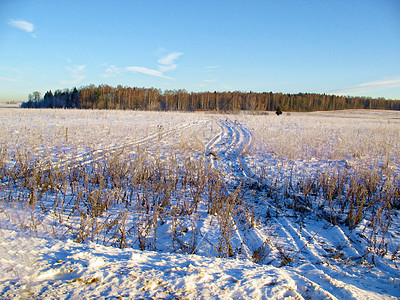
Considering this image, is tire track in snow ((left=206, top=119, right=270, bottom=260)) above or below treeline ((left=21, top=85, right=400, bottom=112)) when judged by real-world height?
below

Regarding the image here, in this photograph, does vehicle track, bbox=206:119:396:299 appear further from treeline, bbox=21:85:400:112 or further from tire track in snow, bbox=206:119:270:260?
treeline, bbox=21:85:400:112

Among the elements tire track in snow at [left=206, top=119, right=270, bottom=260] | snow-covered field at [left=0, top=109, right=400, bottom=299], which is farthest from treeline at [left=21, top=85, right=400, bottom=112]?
snow-covered field at [left=0, top=109, right=400, bottom=299]

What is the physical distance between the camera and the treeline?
2394 inches

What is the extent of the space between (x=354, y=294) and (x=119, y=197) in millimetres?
3435

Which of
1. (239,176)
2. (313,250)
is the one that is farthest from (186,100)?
(313,250)

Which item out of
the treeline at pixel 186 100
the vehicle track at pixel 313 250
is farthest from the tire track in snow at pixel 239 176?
the treeline at pixel 186 100

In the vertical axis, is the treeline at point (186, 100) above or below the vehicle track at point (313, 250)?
above

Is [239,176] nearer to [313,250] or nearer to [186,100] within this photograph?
[313,250]

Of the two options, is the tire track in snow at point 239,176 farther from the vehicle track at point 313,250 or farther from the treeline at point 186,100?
the treeline at point 186,100

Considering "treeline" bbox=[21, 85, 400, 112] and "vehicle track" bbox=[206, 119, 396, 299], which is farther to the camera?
"treeline" bbox=[21, 85, 400, 112]

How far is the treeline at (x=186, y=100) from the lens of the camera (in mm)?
60812

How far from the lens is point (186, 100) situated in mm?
69625

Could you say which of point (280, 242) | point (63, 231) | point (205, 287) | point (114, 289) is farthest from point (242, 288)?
point (63, 231)

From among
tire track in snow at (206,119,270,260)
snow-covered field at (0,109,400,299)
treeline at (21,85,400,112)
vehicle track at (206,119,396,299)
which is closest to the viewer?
snow-covered field at (0,109,400,299)
